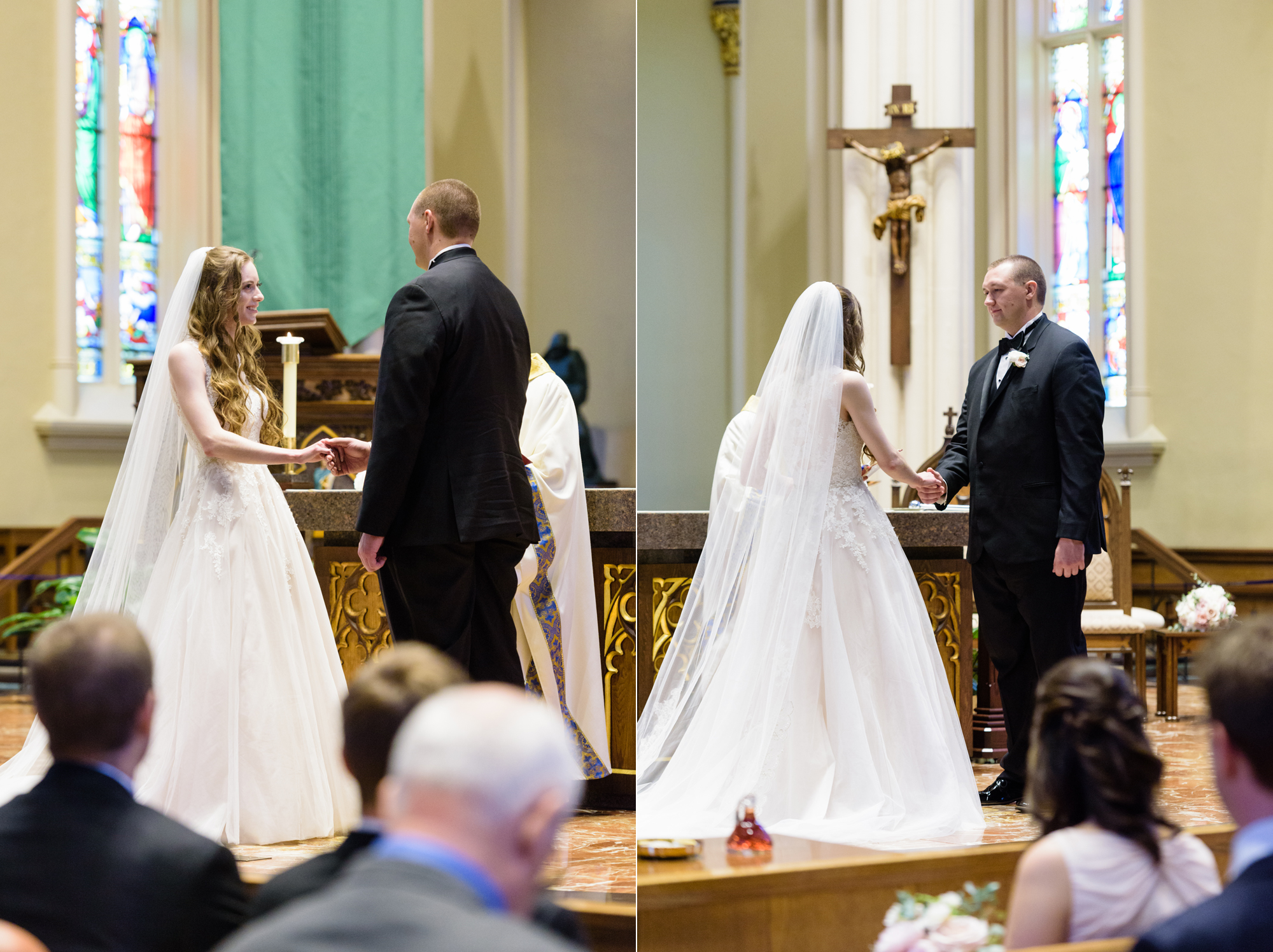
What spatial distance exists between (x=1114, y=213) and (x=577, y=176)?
3.53 meters

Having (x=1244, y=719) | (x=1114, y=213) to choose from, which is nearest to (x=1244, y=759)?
(x=1244, y=719)

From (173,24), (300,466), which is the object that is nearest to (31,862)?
(300,466)

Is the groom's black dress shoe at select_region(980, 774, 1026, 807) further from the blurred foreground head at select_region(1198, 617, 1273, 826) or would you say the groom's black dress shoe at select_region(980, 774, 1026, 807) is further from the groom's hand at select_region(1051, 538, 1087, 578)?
the blurred foreground head at select_region(1198, 617, 1273, 826)

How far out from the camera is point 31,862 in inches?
60.7

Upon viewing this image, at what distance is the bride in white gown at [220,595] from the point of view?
3.37 meters

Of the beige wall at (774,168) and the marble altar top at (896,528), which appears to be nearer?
the marble altar top at (896,528)

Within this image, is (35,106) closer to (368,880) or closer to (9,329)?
(9,329)

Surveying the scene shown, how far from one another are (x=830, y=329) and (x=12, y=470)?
6.10m

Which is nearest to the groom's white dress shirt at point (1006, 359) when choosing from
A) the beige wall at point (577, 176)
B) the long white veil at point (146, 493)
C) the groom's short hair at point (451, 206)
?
the groom's short hair at point (451, 206)

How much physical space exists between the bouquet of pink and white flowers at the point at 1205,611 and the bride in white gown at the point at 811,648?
2.52m

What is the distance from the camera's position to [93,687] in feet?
5.33

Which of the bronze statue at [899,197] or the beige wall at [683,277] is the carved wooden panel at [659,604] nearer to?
the beige wall at [683,277]

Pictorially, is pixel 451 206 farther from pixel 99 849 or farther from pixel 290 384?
pixel 99 849

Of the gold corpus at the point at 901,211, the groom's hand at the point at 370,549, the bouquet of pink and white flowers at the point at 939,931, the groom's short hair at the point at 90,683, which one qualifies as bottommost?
the bouquet of pink and white flowers at the point at 939,931
